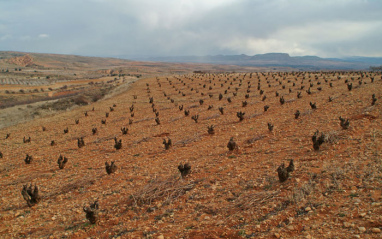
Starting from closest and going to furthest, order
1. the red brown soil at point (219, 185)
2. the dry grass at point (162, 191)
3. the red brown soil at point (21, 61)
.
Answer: the red brown soil at point (219, 185), the dry grass at point (162, 191), the red brown soil at point (21, 61)

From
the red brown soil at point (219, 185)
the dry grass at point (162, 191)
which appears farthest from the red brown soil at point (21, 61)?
the dry grass at point (162, 191)

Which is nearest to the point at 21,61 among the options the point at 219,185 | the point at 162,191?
the point at 162,191

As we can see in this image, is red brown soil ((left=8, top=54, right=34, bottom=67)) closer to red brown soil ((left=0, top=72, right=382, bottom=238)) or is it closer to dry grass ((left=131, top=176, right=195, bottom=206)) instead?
red brown soil ((left=0, top=72, right=382, bottom=238))

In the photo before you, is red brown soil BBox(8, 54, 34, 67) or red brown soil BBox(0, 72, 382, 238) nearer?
red brown soil BBox(0, 72, 382, 238)

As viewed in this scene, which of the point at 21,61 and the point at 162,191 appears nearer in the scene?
the point at 162,191

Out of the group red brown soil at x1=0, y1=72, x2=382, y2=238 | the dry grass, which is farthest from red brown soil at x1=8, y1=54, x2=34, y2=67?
the dry grass

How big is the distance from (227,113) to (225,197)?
41.1ft

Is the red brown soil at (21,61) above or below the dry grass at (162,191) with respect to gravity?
above

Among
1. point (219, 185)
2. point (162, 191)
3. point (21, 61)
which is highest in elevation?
point (21, 61)

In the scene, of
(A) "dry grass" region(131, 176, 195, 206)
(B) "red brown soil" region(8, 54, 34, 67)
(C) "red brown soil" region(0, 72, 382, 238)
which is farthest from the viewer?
(B) "red brown soil" region(8, 54, 34, 67)

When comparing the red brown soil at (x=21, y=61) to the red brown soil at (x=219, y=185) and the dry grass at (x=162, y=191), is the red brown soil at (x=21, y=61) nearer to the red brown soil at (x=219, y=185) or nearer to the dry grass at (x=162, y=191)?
the red brown soil at (x=219, y=185)

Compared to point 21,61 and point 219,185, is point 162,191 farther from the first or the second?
point 21,61

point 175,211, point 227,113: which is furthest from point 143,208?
point 227,113

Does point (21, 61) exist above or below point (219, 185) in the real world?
→ above
